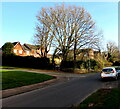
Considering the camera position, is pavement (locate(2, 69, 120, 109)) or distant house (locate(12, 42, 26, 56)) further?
distant house (locate(12, 42, 26, 56))

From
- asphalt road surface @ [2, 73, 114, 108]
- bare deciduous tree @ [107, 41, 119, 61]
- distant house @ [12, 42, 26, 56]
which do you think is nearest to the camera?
asphalt road surface @ [2, 73, 114, 108]

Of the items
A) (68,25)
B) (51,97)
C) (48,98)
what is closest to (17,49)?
(68,25)

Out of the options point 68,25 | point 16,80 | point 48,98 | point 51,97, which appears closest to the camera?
point 48,98

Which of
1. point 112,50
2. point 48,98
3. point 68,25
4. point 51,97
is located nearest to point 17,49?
point 68,25

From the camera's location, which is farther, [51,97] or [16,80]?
[16,80]

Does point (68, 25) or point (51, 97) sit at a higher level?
point (68, 25)

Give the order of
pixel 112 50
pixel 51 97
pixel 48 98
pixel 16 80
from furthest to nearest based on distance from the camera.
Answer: pixel 112 50 < pixel 16 80 < pixel 51 97 < pixel 48 98

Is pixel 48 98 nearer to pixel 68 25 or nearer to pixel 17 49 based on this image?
pixel 68 25

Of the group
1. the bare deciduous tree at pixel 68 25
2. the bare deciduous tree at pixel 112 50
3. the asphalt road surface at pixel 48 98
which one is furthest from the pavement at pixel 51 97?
the bare deciduous tree at pixel 112 50

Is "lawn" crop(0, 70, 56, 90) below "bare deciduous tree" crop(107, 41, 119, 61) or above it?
below

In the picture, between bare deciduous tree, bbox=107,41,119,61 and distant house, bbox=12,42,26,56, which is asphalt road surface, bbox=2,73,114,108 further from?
bare deciduous tree, bbox=107,41,119,61

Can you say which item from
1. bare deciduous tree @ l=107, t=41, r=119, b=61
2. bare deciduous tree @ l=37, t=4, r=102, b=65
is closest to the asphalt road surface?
bare deciduous tree @ l=37, t=4, r=102, b=65

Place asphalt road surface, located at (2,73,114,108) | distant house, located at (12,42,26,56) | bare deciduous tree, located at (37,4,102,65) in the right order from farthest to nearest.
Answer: distant house, located at (12,42,26,56)
bare deciduous tree, located at (37,4,102,65)
asphalt road surface, located at (2,73,114,108)

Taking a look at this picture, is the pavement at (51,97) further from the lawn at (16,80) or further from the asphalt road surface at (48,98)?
the lawn at (16,80)
